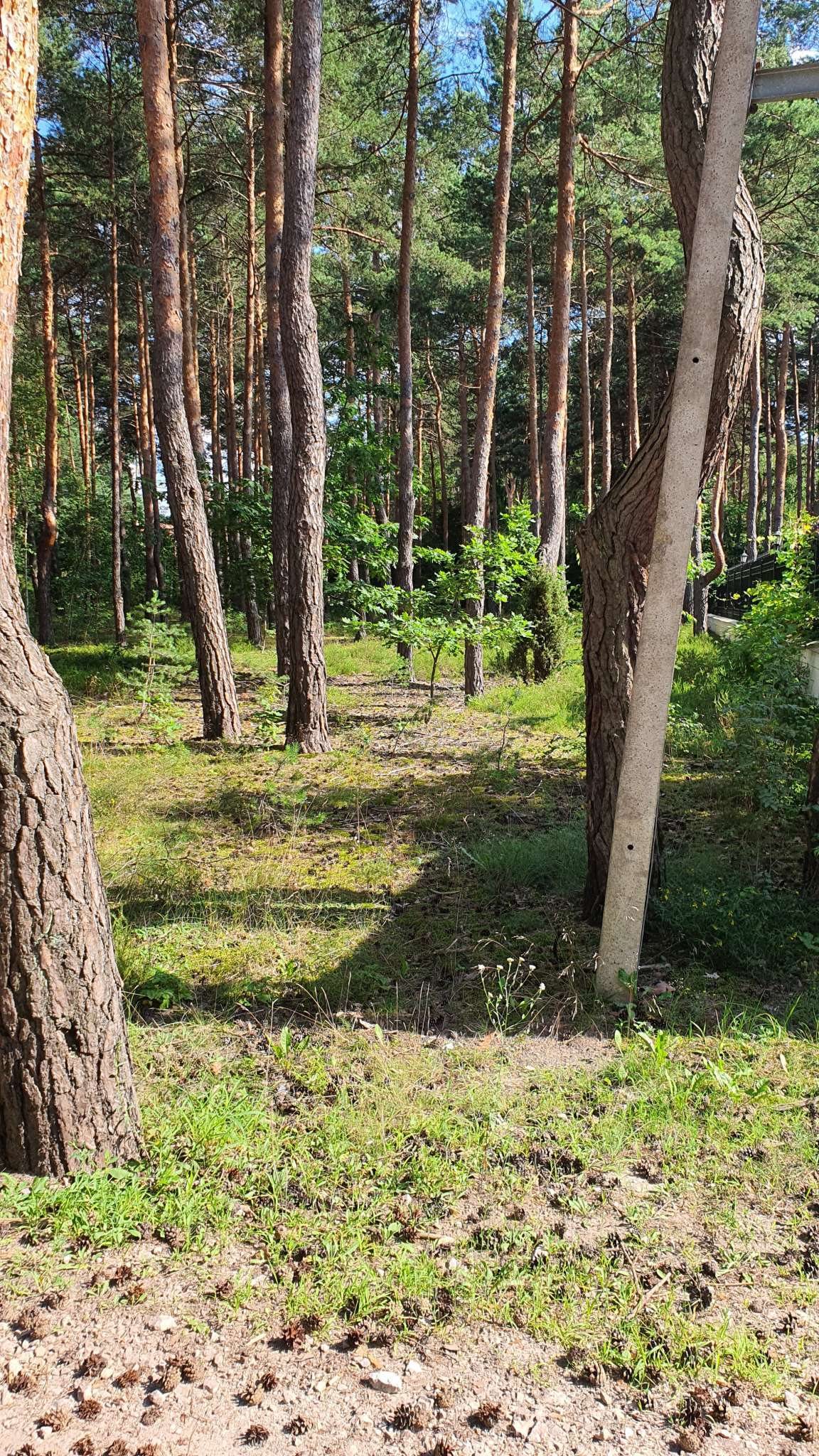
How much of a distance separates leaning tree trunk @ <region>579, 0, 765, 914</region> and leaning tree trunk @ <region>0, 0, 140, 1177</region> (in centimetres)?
278

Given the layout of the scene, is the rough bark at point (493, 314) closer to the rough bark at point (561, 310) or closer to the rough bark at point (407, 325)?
the rough bark at point (561, 310)

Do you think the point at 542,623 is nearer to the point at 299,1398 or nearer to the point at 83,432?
the point at 299,1398

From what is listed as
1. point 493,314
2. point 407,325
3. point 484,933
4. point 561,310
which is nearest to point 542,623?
point 493,314

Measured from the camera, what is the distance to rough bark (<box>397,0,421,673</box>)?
536 inches

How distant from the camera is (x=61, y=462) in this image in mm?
31125

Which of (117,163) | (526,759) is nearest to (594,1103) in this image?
(526,759)

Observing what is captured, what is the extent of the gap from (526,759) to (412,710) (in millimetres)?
3102

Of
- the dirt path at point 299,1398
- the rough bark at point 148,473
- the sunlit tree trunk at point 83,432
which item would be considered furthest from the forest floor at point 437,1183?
the sunlit tree trunk at point 83,432

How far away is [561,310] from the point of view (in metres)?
12.7

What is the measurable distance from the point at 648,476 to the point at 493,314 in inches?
349

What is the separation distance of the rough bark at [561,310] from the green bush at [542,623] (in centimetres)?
57

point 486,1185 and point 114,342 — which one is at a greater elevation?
point 114,342

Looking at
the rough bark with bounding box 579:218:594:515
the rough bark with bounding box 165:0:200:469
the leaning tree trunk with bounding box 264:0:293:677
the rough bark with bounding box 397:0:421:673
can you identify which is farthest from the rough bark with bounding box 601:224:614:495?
the leaning tree trunk with bounding box 264:0:293:677

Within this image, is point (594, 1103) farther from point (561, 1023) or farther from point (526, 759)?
point (526, 759)
